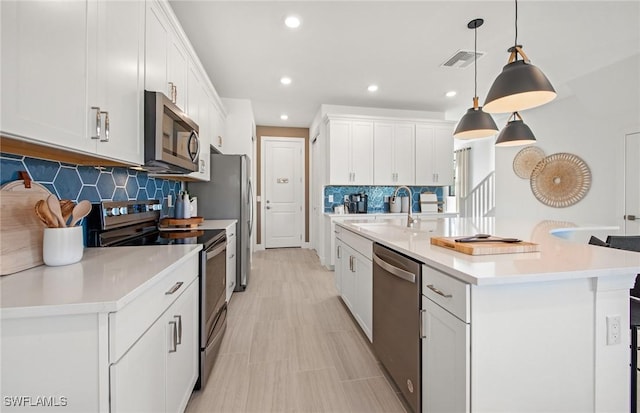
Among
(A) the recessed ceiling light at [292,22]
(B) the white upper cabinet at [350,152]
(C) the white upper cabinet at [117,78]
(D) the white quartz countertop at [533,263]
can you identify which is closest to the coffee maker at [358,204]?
(B) the white upper cabinet at [350,152]

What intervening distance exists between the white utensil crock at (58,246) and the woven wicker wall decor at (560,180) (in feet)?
19.2

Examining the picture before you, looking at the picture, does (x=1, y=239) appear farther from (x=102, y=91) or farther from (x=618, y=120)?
(x=618, y=120)

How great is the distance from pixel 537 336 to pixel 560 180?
4695 millimetres

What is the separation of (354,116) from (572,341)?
4089mm

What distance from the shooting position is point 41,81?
91 cm

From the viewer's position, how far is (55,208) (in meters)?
1.11

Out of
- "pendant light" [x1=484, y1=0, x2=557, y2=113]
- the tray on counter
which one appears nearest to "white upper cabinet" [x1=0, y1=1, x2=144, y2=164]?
the tray on counter

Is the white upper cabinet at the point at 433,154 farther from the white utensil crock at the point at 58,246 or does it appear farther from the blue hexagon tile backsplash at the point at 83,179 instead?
the white utensil crock at the point at 58,246

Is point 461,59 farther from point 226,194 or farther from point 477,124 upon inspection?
point 226,194

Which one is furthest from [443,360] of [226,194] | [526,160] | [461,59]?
[526,160]

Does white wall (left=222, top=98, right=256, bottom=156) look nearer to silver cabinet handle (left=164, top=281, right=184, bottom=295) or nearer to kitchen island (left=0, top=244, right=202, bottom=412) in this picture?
silver cabinet handle (left=164, top=281, right=184, bottom=295)

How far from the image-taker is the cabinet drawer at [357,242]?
6.75 ft

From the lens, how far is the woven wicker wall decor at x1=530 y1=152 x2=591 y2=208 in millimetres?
4203

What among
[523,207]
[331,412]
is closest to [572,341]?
[331,412]
